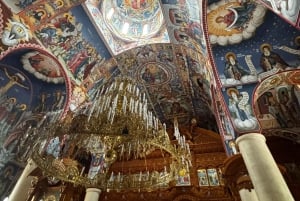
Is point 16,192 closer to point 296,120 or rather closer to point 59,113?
point 59,113

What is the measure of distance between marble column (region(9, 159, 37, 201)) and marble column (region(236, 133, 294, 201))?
21.3ft

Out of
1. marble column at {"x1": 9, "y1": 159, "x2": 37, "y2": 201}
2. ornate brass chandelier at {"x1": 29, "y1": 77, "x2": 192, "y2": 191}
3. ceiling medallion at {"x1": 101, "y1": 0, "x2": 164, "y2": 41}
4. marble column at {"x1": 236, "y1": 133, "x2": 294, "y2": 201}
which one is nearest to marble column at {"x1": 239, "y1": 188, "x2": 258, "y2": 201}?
marble column at {"x1": 236, "y1": 133, "x2": 294, "y2": 201}

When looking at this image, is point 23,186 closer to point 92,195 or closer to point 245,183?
point 92,195

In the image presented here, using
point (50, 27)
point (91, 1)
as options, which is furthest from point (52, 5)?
point (91, 1)

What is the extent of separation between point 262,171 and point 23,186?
7.15 metres

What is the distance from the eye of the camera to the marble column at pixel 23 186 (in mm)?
6602

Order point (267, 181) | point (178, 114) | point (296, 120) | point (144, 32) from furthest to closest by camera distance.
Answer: point (178, 114), point (144, 32), point (296, 120), point (267, 181)

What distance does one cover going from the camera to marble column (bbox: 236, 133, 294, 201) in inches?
152

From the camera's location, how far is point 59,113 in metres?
7.88

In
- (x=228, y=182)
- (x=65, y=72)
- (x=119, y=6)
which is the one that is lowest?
(x=228, y=182)

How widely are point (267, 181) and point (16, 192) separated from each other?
7248mm

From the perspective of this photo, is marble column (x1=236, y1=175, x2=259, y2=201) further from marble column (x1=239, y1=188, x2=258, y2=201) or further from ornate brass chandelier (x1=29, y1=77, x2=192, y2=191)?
ornate brass chandelier (x1=29, y1=77, x2=192, y2=191)

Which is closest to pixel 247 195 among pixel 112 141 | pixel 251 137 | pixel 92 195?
pixel 251 137

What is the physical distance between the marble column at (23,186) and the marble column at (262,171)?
650 cm
